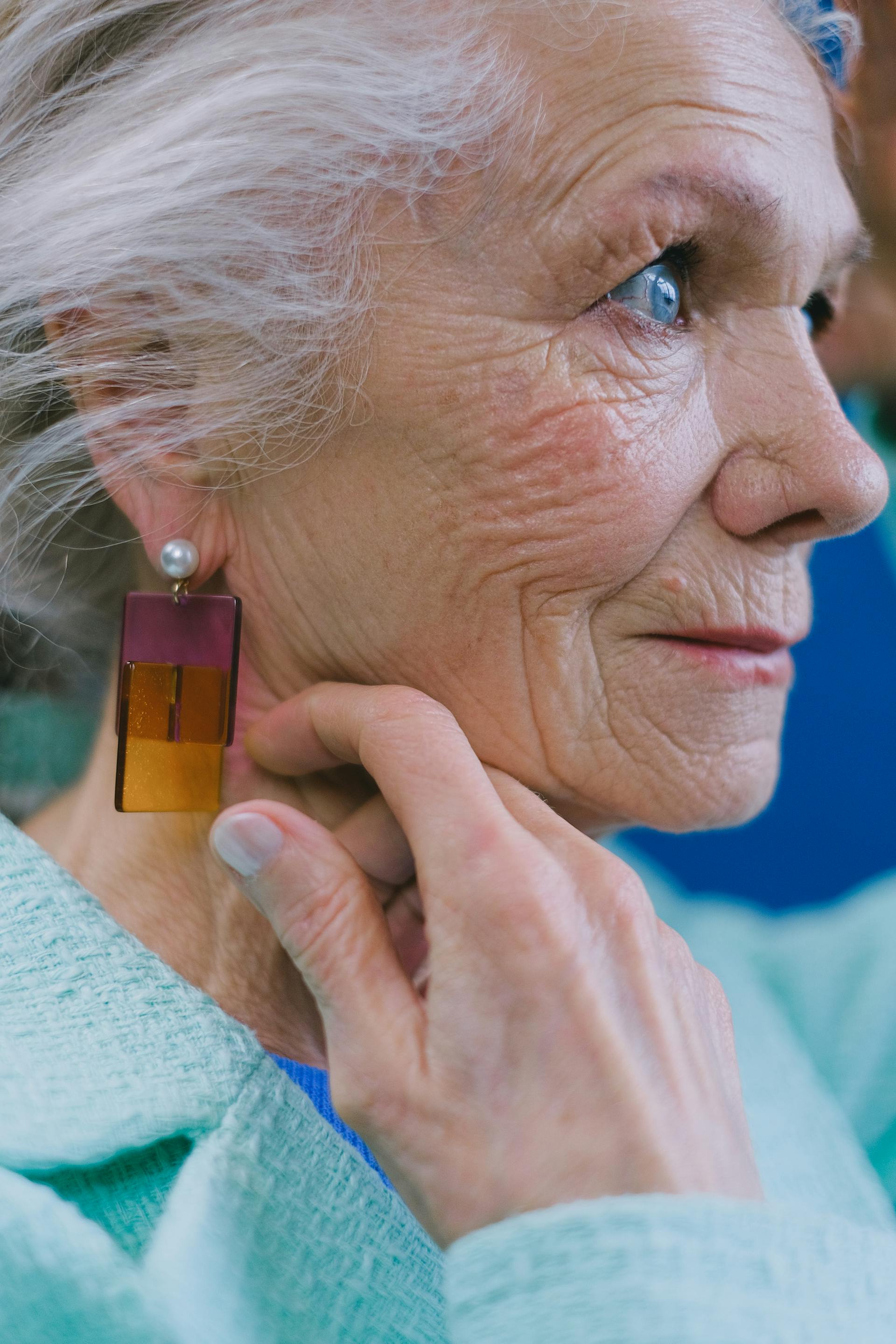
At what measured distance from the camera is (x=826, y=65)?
4.05 feet

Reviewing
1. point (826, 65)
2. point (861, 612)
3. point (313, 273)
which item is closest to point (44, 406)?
point (313, 273)

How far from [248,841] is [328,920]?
9 cm

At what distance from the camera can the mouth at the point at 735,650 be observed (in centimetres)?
108

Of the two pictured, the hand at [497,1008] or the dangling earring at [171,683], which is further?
the dangling earring at [171,683]

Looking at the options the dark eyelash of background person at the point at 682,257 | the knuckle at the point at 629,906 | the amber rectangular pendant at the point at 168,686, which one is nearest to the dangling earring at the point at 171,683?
the amber rectangular pendant at the point at 168,686

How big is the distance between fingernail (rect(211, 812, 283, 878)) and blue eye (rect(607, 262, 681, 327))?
554 mm

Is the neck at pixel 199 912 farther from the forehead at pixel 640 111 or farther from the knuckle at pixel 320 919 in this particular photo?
the forehead at pixel 640 111

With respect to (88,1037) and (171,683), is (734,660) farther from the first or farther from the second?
(88,1037)

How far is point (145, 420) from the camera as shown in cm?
106

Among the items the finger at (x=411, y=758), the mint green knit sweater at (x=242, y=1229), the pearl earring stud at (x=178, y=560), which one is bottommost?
the mint green knit sweater at (x=242, y=1229)

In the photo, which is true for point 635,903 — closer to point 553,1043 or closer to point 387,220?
point 553,1043

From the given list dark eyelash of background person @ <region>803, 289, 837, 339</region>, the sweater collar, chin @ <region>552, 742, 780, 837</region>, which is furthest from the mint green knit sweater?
dark eyelash of background person @ <region>803, 289, 837, 339</region>

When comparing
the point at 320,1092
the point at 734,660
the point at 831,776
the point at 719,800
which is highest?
the point at 734,660

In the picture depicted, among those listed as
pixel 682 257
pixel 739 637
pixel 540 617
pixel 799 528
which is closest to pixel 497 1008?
pixel 540 617
